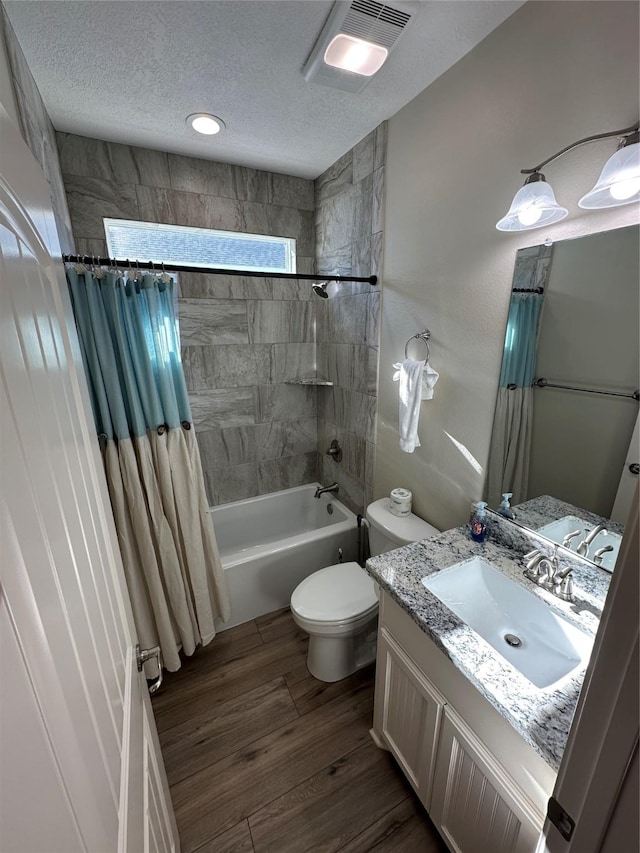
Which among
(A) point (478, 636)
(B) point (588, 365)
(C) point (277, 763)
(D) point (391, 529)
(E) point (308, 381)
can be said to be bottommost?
(C) point (277, 763)

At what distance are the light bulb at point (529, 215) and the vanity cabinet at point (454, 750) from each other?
1.33 meters

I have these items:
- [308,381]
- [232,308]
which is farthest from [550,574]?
[232,308]

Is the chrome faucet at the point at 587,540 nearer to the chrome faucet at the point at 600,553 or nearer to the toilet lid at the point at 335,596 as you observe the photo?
the chrome faucet at the point at 600,553

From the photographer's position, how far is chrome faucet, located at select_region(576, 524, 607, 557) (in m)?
1.11

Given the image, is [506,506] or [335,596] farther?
[335,596]

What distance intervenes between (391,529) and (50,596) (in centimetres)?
152

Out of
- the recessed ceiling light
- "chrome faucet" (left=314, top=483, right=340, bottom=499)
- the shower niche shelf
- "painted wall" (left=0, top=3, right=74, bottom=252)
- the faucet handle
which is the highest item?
the recessed ceiling light

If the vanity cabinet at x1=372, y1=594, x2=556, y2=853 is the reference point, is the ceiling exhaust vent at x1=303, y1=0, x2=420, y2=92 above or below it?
above

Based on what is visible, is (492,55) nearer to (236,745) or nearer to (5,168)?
(5,168)

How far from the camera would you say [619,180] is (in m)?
0.86

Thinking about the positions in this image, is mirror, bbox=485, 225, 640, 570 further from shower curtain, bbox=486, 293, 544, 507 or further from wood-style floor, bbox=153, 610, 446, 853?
wood-style floor, bbox=153, 610, 446, 853

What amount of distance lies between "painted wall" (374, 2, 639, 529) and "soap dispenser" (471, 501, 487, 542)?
0.27ft

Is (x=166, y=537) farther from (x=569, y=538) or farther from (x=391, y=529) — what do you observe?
(x=569, y=538)

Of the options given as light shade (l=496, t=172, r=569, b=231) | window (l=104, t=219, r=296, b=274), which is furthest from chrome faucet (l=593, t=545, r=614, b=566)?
window (l=104, t=219, r=296, b=274)
